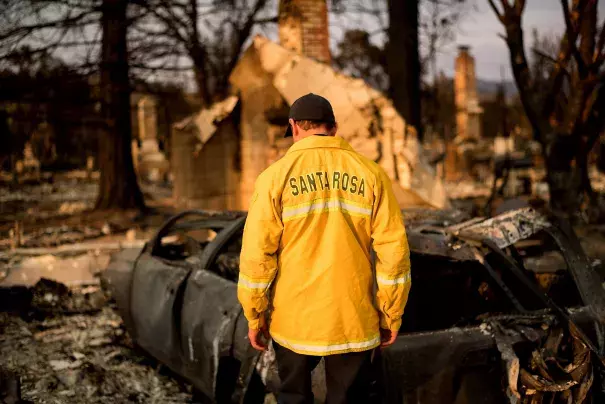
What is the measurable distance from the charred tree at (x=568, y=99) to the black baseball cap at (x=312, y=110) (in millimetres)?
7378

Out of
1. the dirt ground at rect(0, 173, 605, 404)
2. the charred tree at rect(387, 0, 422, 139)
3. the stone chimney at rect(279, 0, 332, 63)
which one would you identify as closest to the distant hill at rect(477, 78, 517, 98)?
the charred tree at rect(387, 0, 422, 139)

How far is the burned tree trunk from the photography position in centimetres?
1207

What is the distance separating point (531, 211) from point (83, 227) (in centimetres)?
1003

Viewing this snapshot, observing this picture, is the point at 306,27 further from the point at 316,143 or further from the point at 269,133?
the point at 316,143

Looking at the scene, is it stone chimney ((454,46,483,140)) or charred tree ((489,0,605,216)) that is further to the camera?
stone chimney ((454,46,483,140))

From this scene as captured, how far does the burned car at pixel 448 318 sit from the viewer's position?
2.68 m

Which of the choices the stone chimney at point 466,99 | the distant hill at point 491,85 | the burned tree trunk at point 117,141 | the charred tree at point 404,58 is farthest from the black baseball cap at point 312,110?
the stone chimney at point 466,99

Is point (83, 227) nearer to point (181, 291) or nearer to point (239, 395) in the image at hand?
point (181, 291)

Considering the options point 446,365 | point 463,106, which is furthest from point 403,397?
point 463,106

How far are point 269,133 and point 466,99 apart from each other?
76.3 feet

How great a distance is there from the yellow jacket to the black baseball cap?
3.9 inches

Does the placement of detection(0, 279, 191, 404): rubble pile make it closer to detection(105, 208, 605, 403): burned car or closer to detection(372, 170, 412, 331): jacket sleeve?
detection(105, 208, 605, 403): burned car

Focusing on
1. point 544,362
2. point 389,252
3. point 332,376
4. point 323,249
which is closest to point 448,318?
point 544,362

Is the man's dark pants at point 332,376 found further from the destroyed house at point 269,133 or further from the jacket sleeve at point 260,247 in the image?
the destroyed house at point 269,133
